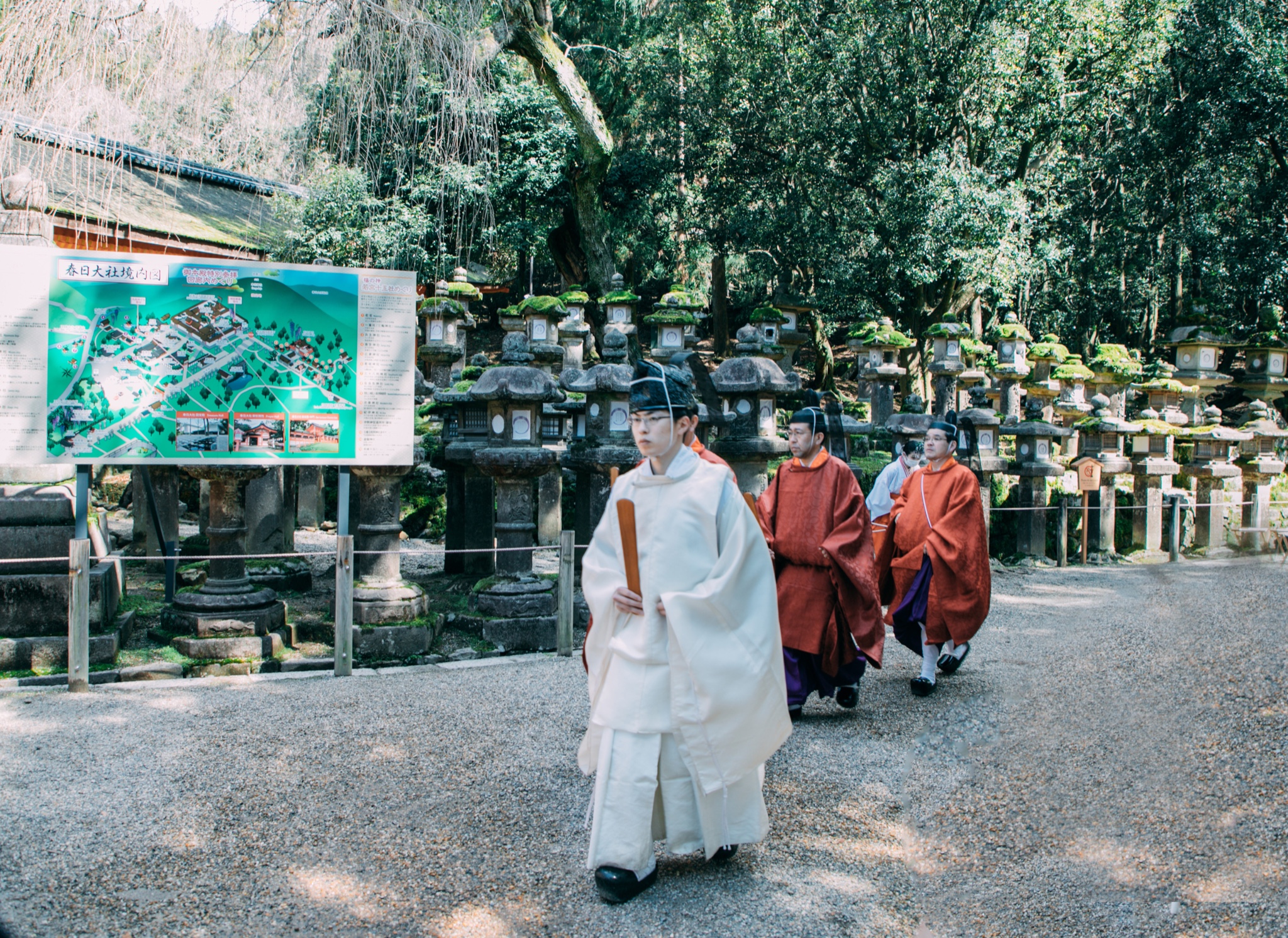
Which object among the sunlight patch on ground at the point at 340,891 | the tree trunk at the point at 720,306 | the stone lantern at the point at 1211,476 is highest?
the tree trunk at the point at 720,306

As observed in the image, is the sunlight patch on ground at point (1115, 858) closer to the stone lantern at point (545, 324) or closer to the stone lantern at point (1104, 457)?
the stone lantern at point (1104, 457)

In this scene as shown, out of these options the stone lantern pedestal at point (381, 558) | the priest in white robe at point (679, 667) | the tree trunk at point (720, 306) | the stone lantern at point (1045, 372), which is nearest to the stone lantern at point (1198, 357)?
the stone lantern at point (1045, 372)

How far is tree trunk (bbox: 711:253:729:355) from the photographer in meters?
22.1

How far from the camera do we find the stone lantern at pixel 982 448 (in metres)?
10.9

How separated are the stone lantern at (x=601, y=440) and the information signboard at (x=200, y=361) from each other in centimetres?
179

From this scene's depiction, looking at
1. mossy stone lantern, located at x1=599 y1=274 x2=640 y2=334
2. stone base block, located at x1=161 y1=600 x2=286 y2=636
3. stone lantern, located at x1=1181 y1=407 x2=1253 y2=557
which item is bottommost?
stone base block, located at x1=161 y1=600 x2=286 y2=636

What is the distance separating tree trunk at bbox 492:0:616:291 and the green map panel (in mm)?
9184

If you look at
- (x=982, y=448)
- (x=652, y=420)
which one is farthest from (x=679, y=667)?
(x=982, y=448)

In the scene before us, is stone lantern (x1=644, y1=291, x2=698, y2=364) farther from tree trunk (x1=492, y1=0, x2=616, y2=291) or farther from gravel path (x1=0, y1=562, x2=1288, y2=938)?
gravel path (x1=0, y1=562, x2=1288, y2=938)

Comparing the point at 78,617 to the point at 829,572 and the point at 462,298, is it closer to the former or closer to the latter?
the point at 829,572

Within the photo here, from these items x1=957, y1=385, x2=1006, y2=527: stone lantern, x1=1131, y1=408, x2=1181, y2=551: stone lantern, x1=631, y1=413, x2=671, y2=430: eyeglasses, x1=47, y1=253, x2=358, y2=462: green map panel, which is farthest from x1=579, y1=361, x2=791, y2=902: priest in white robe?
x1=1131, y1=408, x2=1181, y2=551: stone lantern

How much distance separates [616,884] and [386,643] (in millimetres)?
3684

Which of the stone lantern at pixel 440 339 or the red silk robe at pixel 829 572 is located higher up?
the stone lantern at pixel 440 339

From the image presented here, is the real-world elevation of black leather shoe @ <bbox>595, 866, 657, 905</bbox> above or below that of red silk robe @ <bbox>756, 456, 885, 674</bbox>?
below
